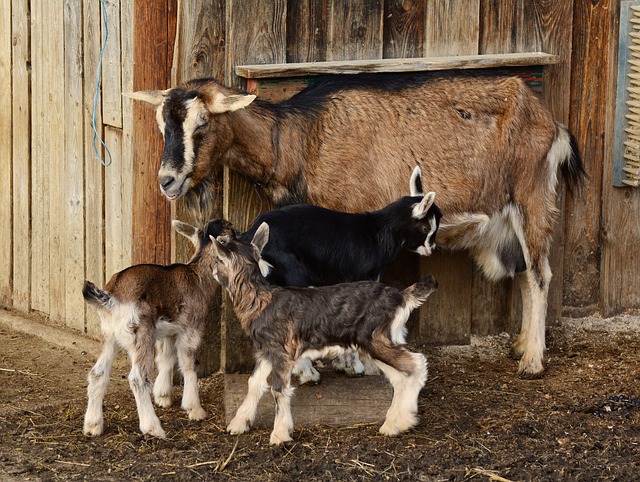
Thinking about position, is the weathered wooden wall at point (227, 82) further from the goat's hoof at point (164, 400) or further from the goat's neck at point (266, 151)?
the goat's hoof at point (164, 400)

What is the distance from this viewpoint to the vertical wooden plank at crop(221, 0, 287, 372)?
754 cm

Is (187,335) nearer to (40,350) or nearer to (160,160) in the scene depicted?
(160,160)

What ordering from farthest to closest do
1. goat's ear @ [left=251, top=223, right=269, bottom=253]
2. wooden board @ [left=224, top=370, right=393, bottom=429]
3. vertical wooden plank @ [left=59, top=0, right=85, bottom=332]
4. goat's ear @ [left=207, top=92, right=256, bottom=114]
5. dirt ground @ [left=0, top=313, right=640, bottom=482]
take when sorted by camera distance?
vertical wooden plank @ [left=59, top=0, right=85, bottom=332] < goat's ear @ [left=207, top=92, right=256, bottom=114] < wooden board @ [left=224, top=370, right=393, bottom=429] < goat's ear @ [left=251, top=223, right=269, bottom=253] < dirt ground @ [left=0, top=313, right=640, bottom=482]

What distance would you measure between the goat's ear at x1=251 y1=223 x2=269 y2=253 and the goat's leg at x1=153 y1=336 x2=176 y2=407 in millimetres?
973

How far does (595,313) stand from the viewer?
895cm

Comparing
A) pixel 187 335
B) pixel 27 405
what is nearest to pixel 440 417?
pixel 187 335

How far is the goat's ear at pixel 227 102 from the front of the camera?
7.09 metres

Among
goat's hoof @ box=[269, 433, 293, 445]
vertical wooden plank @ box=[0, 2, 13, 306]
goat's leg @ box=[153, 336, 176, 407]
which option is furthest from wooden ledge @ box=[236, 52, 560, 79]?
vertical wooden plank @ box=[0, 2, 13, 306]

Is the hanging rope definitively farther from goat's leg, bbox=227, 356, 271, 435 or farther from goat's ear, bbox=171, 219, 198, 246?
goat's leg, bbox=227, 356, 271, 435

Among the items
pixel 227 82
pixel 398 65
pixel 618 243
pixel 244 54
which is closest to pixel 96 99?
pixel 227 82

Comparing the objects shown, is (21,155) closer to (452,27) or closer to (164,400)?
(164,400)

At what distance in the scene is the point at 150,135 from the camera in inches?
307

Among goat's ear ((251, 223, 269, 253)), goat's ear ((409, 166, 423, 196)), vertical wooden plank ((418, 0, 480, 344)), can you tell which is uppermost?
goat's ear ((409, 166, 423, 196))

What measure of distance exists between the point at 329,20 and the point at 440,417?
2.64 m
